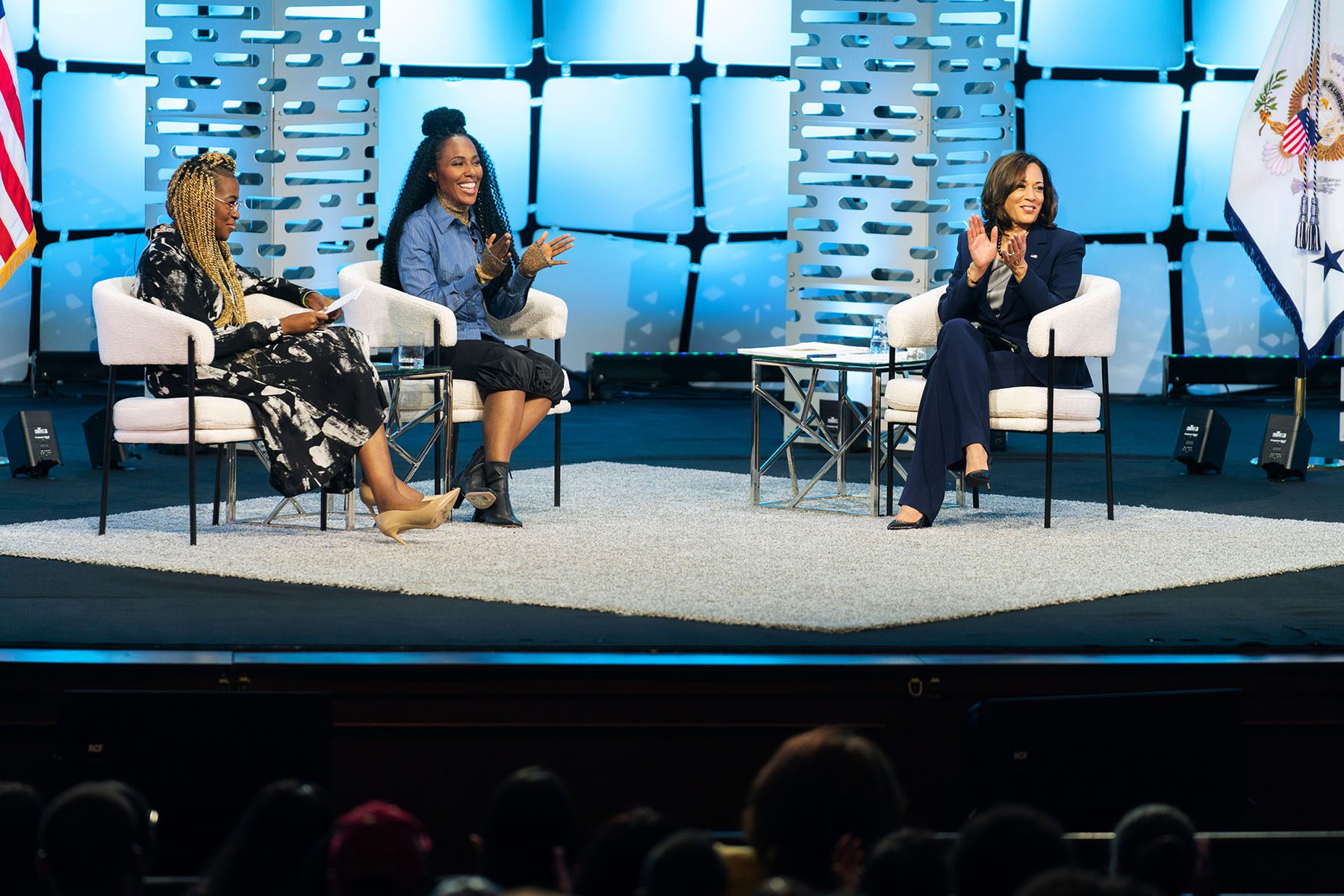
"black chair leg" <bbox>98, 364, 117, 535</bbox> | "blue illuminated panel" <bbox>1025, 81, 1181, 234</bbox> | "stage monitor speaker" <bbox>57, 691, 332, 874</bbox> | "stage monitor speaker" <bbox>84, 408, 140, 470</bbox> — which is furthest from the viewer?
"blue illuminated panel" <bbox>1025, 81, 1181, 234</bbox>

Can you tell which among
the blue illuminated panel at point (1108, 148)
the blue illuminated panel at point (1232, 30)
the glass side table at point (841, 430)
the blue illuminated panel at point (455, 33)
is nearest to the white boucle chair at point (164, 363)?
the glass side table at point (841, 430)

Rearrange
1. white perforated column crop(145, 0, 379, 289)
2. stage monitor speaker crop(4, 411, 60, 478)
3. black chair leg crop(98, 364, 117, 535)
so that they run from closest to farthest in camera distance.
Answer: black chair leg crop(98, 364, 117, 535), stage monitor speaker crop(4, 411, 60, 478), white perforated column crop(145, 0, 379, 289)

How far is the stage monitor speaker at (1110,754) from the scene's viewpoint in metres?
2.31

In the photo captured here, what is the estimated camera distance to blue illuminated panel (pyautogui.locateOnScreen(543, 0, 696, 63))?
8836 mm

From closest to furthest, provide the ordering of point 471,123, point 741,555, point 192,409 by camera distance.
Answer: point 741,555 < point 192,409 < point 471,123

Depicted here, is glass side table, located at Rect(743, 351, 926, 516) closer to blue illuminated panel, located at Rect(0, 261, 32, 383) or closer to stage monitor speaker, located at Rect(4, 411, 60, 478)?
stage monitor speaker, located at Rect(4, 411, 60, 478)

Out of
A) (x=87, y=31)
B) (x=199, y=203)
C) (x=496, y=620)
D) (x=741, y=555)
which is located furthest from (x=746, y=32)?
(x=496, y=620)

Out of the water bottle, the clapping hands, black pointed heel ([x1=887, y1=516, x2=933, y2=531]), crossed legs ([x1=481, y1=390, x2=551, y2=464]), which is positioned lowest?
black pointed heel ([x1=887, y1=516, x2=933, y2=531])

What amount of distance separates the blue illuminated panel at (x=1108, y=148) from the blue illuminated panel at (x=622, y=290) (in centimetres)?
206

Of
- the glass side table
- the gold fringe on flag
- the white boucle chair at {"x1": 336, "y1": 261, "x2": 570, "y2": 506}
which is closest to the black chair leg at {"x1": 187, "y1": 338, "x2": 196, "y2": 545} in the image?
the white boucle chair at {"x1": 336, "y1": 261, "x2": 570, "y2": 506}

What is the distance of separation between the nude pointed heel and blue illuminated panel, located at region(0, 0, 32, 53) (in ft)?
18.9

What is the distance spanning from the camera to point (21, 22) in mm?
8711

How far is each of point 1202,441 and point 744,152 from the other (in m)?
3.86

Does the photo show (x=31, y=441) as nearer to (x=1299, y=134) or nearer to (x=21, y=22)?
(x=21, y=22)
